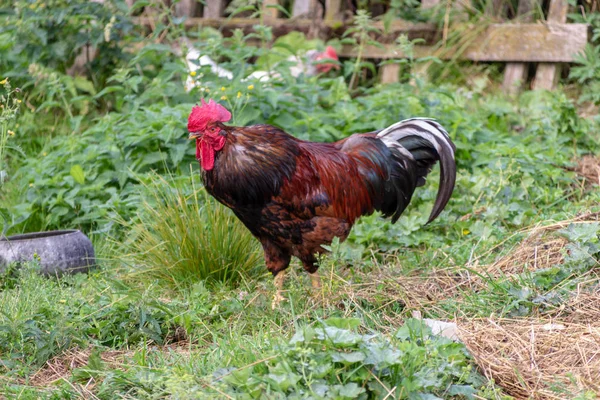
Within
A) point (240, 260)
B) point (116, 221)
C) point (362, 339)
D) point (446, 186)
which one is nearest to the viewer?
point (362, 339)

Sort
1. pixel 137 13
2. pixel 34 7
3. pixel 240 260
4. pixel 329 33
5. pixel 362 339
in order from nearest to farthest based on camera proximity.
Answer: pixel 362 339
pixel 240 260
pixel 34 7
pixel 329 33
pixel 137 13

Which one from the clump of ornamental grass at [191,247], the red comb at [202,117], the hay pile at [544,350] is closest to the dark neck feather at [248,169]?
the red comb at [202,117]

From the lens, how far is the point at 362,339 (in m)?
2.54

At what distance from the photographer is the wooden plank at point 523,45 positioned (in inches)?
291

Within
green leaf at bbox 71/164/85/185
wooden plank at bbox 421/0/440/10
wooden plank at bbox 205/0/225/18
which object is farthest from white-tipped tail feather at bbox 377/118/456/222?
wooden plank at bbox 205/0/225/18

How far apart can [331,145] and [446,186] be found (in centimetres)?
71

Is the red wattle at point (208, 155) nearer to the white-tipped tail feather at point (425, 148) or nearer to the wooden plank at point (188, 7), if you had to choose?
the white-tipped tail feather at point (425, 148)

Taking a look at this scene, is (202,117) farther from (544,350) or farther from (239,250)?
(544,350)

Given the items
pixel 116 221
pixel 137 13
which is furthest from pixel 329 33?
pixel 116 221

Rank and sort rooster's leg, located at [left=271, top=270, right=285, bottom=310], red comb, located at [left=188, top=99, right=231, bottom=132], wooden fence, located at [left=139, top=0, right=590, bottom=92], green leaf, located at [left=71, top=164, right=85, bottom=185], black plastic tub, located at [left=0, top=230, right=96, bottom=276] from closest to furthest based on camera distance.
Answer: red comb, located at [left=188, top=99, right=231, bottom=132]
rooster's leg, located at [left=271, top=270, right=285, bottom=310]
black plastic tub, located at [left=0, top=230, right=96, bottom=276]
green leaf, located at [left=71, top=164, right=85, bottom=185]
wooden fence, located at [left=139, top=0, right=590, bottom=92]

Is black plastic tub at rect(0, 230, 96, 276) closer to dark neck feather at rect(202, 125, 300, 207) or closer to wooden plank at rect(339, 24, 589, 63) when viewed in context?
dark neck feather at rect(202, 125, 300, 207)

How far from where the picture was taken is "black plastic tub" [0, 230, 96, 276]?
448cm

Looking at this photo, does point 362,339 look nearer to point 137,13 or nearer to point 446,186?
point 446,186

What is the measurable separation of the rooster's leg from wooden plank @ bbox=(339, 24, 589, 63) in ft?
12.5
